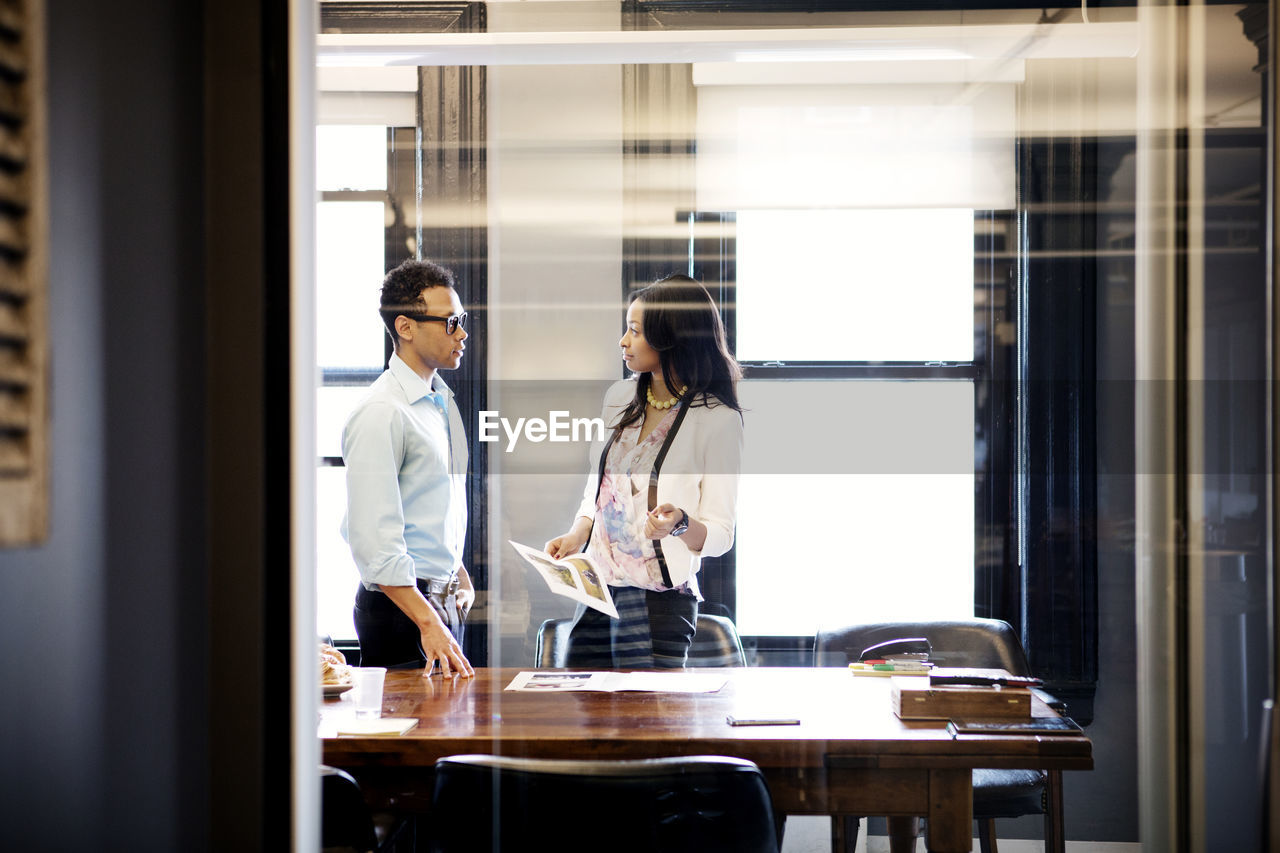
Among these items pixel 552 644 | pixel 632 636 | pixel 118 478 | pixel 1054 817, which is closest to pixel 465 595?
pixel 552 644

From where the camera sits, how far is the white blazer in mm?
1833

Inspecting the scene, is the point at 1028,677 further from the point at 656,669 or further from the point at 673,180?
the point at 673,180

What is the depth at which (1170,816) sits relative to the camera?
183 cm

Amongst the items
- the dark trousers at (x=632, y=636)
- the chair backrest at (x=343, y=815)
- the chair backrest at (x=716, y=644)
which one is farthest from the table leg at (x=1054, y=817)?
the chair backrest at (x=343, y=815)

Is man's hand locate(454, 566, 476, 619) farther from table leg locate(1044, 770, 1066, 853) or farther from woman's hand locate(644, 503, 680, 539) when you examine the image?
table leg locate(1044, 770, 1066, 853)

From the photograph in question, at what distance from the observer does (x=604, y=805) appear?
5.30 ft

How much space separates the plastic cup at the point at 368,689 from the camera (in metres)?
1.83

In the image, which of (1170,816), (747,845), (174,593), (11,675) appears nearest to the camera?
(11,675)

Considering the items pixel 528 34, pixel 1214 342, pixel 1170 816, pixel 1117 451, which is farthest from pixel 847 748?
pixel 528 34

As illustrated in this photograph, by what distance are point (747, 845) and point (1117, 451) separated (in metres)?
1.01

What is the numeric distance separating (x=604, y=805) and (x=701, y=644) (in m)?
0.39

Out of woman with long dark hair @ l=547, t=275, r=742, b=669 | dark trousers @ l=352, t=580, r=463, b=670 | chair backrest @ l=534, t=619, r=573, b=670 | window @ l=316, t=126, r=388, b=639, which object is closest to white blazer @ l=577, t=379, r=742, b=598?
woman with long dark hair @ l=547, t=275, r=742, b=669

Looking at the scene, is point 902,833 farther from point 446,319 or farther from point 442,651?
point 446,319

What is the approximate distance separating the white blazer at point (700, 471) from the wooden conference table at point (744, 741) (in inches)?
10.6
